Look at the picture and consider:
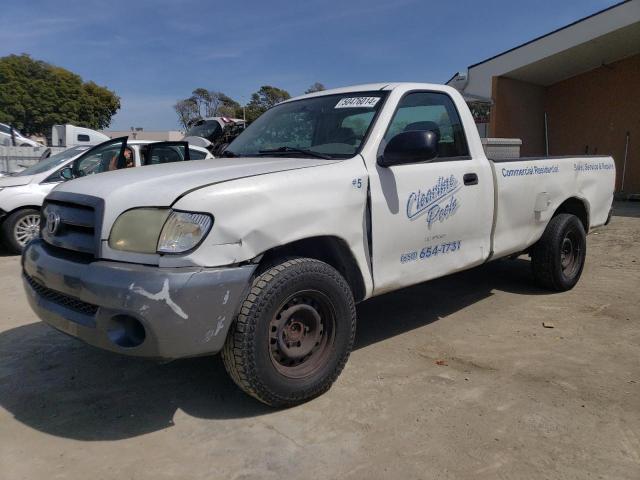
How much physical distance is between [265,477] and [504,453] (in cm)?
115

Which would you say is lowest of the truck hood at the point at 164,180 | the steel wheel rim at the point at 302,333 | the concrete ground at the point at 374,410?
the concrete ground at the point at 374,410

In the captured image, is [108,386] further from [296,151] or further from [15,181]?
[15,181]

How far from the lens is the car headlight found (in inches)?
101

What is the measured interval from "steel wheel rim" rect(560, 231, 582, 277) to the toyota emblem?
14.9 ft

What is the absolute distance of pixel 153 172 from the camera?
123 inches

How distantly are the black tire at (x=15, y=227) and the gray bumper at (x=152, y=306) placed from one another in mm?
5626

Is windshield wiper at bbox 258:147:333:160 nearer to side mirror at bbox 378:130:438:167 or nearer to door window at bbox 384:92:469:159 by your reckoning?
side mirror at bbox 378:130:438:167

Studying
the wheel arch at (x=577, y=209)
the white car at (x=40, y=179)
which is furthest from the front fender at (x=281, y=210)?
the white car at (x=40, y=179)

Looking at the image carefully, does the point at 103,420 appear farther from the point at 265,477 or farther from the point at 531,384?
the point at 531,384

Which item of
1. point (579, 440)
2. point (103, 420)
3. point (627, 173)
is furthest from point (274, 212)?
point (627, 173)

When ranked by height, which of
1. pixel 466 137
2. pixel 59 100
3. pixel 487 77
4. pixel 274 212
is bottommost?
pixel 274 212

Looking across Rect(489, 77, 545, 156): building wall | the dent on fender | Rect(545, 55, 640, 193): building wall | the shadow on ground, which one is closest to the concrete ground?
the shadow on ground

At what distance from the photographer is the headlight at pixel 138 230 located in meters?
2.58

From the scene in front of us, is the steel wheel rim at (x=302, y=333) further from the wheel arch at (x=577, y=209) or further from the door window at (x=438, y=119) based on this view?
the wheel arch at (x=577, y=209)
